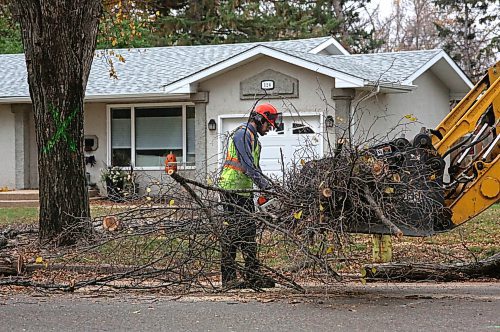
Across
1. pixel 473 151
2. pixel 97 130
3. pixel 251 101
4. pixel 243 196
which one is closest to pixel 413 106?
pixel 251 101

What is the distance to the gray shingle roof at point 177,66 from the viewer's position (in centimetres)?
2231

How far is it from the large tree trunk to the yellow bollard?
4.20m

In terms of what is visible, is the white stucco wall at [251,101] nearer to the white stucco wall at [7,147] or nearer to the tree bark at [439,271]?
the white stucco wall at [7,147]

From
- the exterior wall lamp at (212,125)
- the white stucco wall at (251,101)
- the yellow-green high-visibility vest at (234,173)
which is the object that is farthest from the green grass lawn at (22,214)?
the yellow-green high-visibility vest at (234,173)

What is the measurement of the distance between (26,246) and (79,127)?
1865 mm

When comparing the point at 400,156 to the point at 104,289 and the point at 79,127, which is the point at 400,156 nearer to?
the point at 104,289

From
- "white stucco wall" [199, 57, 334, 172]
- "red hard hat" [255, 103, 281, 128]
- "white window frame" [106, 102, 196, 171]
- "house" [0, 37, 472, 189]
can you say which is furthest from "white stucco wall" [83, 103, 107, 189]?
"red hard hat" [255, 103, 281, 128]

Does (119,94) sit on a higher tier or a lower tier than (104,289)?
higher

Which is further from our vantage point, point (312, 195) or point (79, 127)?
point (79, 127)

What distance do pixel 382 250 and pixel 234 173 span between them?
2829 millimetres

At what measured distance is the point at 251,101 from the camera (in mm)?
21891


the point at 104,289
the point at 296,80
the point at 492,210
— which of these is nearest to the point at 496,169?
the point at 104,289

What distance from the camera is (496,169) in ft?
30.5

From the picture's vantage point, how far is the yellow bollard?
11484mm
